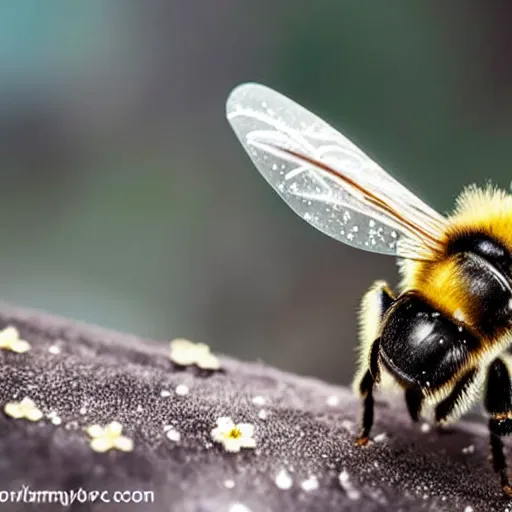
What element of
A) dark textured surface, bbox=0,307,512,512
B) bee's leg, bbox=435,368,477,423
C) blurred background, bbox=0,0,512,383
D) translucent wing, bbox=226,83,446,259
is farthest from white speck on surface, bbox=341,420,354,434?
blurred background, bbox=0,0,512,383

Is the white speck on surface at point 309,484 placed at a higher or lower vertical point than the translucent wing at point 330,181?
lower

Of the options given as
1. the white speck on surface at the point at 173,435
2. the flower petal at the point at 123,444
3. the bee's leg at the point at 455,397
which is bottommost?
the white speck on surface at the point at 173,435

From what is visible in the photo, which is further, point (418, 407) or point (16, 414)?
point (418, 407)

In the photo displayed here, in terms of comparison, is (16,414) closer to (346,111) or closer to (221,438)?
(221,438)

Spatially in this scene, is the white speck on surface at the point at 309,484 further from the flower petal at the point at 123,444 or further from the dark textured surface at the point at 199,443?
the flower petal at the point at 123,444

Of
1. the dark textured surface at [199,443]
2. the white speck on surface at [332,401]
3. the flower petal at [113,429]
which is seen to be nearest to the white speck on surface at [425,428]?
the dark textured surface at [199,443]

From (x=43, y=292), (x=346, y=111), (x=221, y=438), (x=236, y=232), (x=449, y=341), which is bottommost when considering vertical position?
(x=43, y=292)

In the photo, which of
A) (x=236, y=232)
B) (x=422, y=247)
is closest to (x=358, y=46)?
(x=236, y=232)
